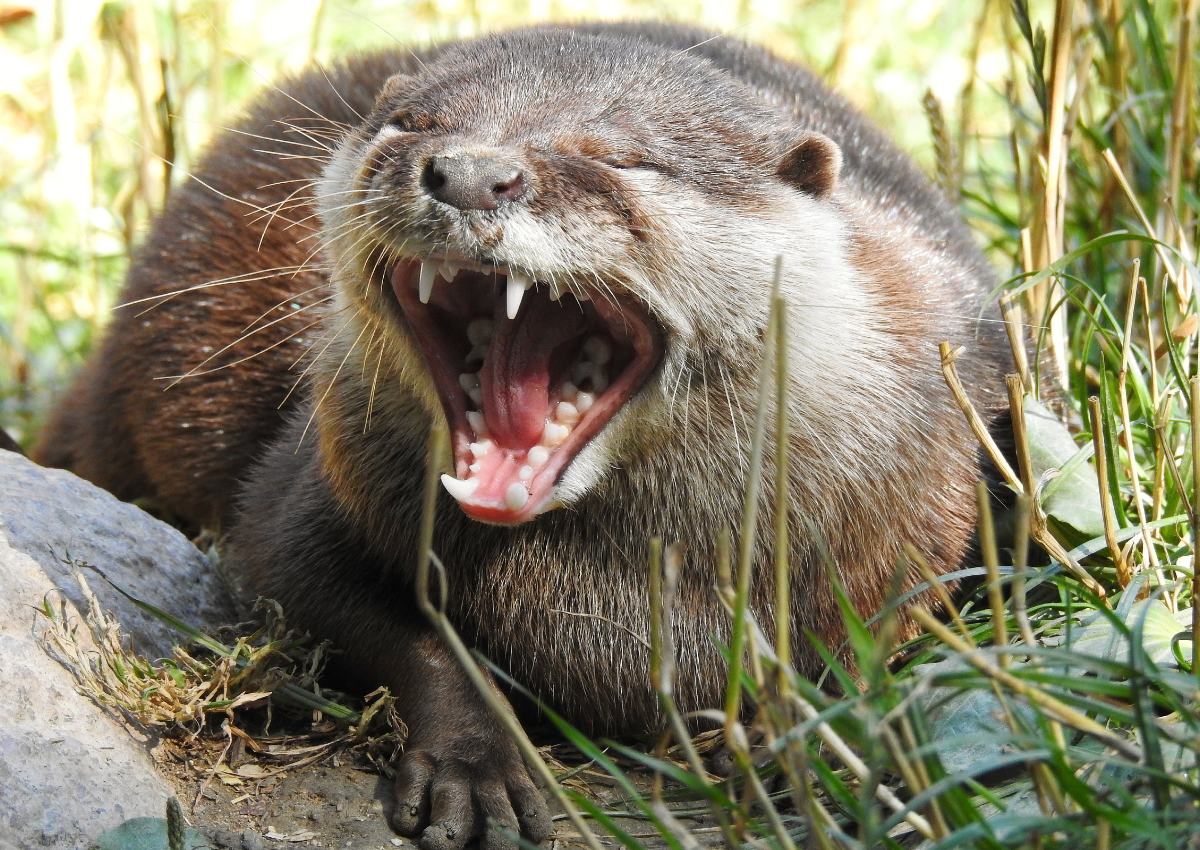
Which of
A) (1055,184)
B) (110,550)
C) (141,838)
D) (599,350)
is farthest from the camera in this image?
(1055,184)

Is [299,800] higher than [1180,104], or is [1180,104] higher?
[1180,104]

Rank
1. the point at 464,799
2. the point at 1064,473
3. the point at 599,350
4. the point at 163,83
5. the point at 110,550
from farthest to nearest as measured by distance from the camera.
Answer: the point at 163,83 < the point at 110,550 < the point at 1064,473 < the point at 599,350 < the point at 464,799

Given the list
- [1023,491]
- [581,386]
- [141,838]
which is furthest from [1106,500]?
[141,838]

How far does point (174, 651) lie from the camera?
2129mm

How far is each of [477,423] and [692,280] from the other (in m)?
0.38

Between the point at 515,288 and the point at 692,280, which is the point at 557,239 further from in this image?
the point at 692,280

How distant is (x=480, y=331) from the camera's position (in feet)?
6.60

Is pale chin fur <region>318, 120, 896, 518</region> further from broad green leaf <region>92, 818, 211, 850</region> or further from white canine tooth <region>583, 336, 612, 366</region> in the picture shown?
broad green leaf <region>92, 818, 211, 850</region>

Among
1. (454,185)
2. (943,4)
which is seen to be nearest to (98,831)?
(454,185)

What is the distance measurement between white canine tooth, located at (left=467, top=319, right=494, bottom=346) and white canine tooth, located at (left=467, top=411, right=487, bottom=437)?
127 millimetres

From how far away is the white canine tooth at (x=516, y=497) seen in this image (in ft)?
5.89

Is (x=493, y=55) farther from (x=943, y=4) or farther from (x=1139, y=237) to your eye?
(x=943, y=4)

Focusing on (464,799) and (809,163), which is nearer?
(464,799)

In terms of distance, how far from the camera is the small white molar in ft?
6.57
